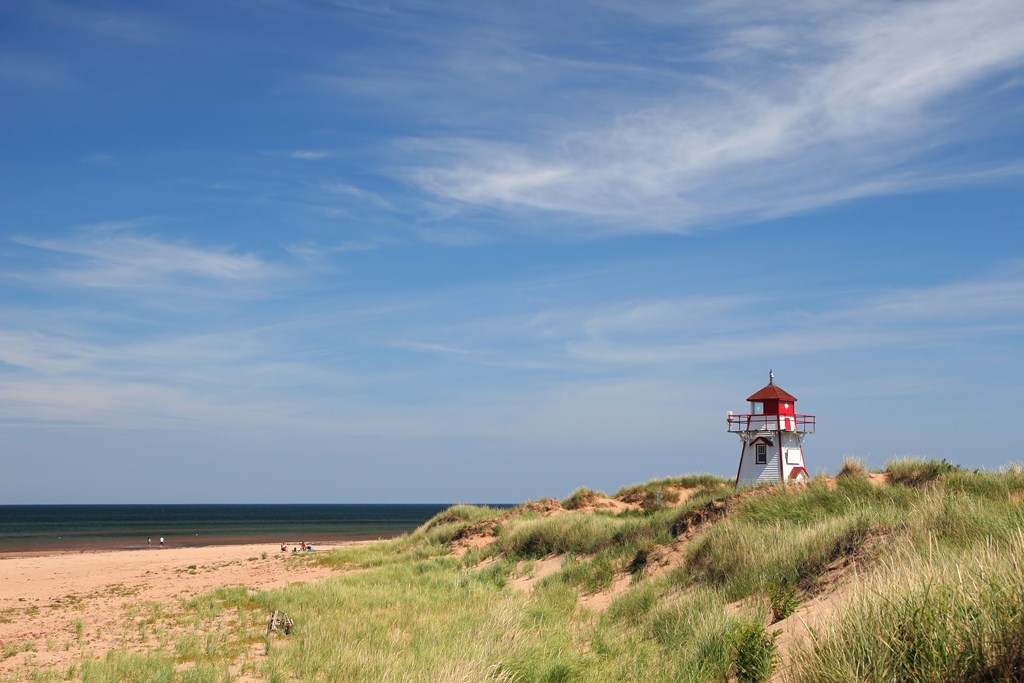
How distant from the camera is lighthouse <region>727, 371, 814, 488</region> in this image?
35.1 meters

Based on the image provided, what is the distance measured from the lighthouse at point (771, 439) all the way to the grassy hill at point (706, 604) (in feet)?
47.8

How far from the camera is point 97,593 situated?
87.2ft

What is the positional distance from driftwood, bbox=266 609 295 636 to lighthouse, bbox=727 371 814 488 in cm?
2381

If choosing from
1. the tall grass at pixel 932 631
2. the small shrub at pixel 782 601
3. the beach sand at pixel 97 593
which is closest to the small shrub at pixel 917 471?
the small shrub at pixel 782 601

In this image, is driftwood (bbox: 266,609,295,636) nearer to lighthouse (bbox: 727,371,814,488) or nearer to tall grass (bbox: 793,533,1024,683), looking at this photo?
tall grass (bbox: 793,533,1024,683)

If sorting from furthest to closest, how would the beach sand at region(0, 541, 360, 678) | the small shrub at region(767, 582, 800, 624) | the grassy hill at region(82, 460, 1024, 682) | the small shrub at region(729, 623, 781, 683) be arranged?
1. the beach sand at region(0, 541, 360, 678)
2. the small shrub at region(767, 582, 800, 624)
3. the small shrub at region(729, 623, 781, 683)
4. the grassy hill at region(82, 460, 1024, 682)

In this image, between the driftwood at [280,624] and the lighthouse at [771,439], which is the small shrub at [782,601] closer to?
the driftwood at [280,624]

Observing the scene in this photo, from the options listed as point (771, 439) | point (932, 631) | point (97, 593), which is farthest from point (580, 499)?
point (932, 631)

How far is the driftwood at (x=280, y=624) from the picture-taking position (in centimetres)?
1541

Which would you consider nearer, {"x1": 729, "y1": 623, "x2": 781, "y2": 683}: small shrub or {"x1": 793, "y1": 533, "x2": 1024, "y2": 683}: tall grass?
{"x1": 793, "y1": 533, "x2": 1024, "y2": 683}: tall grass

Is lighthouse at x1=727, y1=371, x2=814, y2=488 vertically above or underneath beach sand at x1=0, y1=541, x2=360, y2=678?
above

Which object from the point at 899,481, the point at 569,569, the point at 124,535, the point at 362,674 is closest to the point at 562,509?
the point at 569,569

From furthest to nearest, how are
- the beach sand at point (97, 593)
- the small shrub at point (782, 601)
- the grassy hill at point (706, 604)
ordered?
1. the beach sand at point (97, 593)
2. the small shrub at point (782, 601)
3. the grassy hill at point (706, 604)

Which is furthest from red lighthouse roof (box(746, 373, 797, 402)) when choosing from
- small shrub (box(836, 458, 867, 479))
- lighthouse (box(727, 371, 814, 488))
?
small shrub (box(836, 458, 867, 479))
